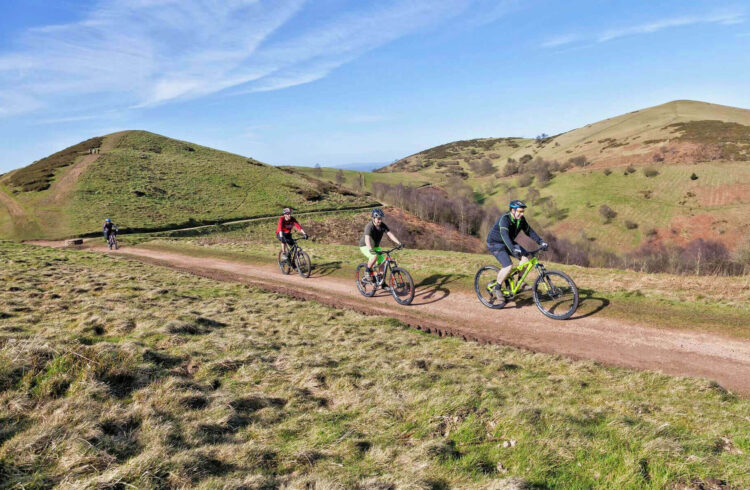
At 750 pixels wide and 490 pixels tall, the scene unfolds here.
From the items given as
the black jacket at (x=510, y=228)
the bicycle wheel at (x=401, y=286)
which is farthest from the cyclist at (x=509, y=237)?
the bicycle wheel at (x=401, y=286)

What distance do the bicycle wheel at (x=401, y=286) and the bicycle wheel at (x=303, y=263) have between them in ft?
19.8

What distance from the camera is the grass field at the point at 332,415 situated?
13.0 ft

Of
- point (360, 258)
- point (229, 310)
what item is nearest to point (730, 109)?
point (360, 258)

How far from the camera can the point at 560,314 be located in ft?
35.1

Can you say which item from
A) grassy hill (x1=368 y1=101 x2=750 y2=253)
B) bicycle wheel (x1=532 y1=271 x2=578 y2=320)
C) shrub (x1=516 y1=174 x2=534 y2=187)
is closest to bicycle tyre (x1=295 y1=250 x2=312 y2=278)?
bicycle wheel (x1=532 y1=271 x2=578 y2=320)

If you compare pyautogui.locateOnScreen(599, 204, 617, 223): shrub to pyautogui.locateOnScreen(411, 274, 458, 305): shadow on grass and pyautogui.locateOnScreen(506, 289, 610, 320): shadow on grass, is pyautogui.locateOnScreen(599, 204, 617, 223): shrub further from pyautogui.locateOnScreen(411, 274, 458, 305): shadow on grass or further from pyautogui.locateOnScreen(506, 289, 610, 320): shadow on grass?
pyautogui.locateOnScreen(506, 289, 610, 320): shadow on grass

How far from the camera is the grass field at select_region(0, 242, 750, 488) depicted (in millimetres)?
3947

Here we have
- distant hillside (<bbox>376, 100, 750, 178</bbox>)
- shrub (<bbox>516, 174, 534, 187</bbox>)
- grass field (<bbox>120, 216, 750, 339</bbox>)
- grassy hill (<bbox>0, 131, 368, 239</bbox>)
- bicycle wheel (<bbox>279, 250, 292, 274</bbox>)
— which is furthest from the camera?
shrub (<bbox>516, 174, 534, 187</bbox>)

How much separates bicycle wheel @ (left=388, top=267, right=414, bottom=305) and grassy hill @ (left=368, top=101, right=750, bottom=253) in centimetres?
5927

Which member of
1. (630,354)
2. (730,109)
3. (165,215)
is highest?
(730,109)

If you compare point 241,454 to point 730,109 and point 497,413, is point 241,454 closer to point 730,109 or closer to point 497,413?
point 497,413

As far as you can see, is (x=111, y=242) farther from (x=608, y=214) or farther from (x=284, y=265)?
(x=608, y=214)

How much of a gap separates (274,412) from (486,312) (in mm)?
8016

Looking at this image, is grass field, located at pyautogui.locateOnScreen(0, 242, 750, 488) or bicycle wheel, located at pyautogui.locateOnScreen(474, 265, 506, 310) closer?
grass field, located at pyautogui.locateOnScreen(0, 242, 750, 488)
